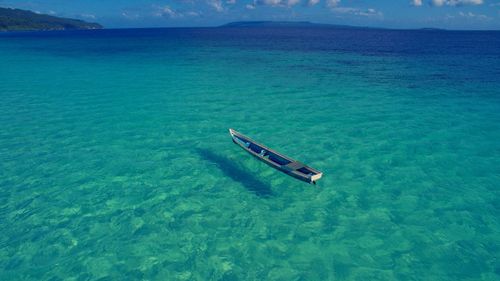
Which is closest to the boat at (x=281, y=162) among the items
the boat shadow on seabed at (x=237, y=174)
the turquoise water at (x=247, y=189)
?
the turquoise water at (x=247, y=189)

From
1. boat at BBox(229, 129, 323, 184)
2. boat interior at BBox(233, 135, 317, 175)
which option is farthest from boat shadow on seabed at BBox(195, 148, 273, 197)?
boat interior at BBox(233, 135, 317, 175)

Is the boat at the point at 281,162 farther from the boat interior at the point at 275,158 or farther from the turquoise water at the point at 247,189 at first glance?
the turquoise water at the point at 247,189

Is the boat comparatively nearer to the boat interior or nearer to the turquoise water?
the boat interior

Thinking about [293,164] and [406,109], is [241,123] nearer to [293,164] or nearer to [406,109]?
[293,164]

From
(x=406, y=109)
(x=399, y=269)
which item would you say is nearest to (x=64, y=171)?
(x=399, y=269)

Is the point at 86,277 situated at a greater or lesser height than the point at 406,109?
lesser

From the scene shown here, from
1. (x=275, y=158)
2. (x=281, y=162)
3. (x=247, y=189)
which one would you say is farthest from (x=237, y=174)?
(x=281, y=162)

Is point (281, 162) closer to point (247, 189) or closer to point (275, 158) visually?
point (275, 158)
